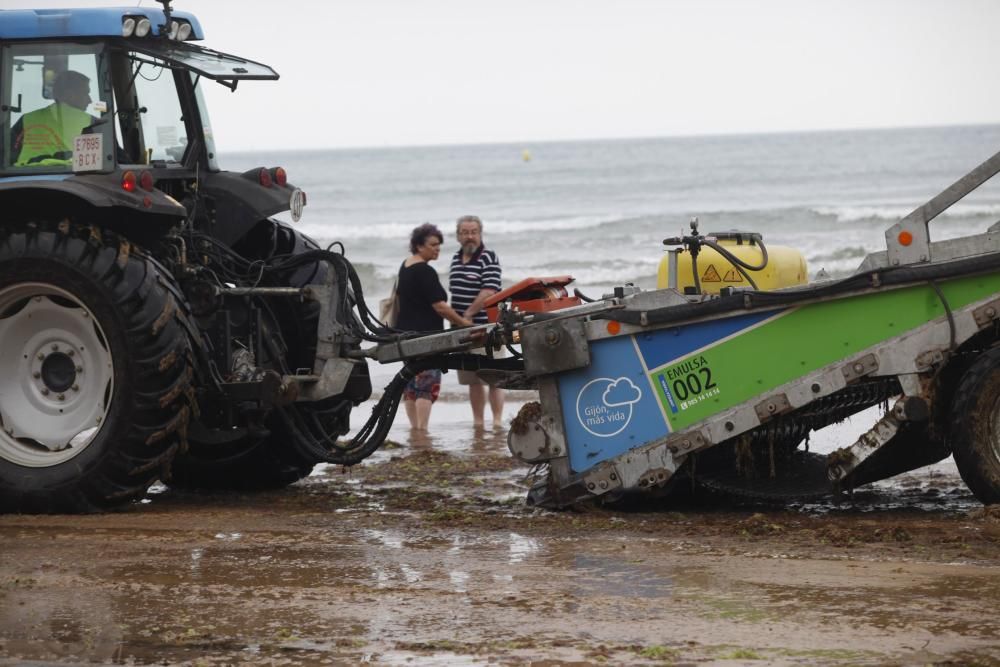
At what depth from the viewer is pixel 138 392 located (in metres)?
6.26

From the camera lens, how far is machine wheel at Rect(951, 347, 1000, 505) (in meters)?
5.73

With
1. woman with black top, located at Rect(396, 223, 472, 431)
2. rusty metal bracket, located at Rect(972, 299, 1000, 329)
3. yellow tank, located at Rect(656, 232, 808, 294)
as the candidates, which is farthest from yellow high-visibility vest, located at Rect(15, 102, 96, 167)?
rusty metal bracket, located at Rect(972, 299, 1000, 329)

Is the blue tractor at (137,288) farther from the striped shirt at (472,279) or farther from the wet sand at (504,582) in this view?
the striped shirt at (472,279)

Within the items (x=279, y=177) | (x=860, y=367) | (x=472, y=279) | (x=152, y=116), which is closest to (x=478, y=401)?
(x=472, y=279)

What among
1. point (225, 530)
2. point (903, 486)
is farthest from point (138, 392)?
point (903, 486)

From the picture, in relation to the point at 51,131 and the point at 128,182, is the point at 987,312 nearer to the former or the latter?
the point at 128,182

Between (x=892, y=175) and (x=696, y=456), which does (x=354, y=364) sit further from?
(x=892, y=175)

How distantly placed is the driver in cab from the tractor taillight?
1.43 ft

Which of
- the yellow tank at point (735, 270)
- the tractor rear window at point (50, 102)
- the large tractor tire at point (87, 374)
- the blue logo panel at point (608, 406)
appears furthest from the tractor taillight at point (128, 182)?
the yellow tank at point (735, 270)

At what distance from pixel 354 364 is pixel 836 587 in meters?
2.91

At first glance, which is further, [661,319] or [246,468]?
[246,468]

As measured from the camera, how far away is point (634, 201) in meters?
42.2

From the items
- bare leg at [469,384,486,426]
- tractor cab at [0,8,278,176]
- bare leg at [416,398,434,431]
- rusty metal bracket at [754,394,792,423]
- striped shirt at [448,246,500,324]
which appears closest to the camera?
rusty metal bracket at [754,394,792,423]

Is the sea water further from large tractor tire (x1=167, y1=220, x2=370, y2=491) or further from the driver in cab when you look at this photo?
the driver in cab
